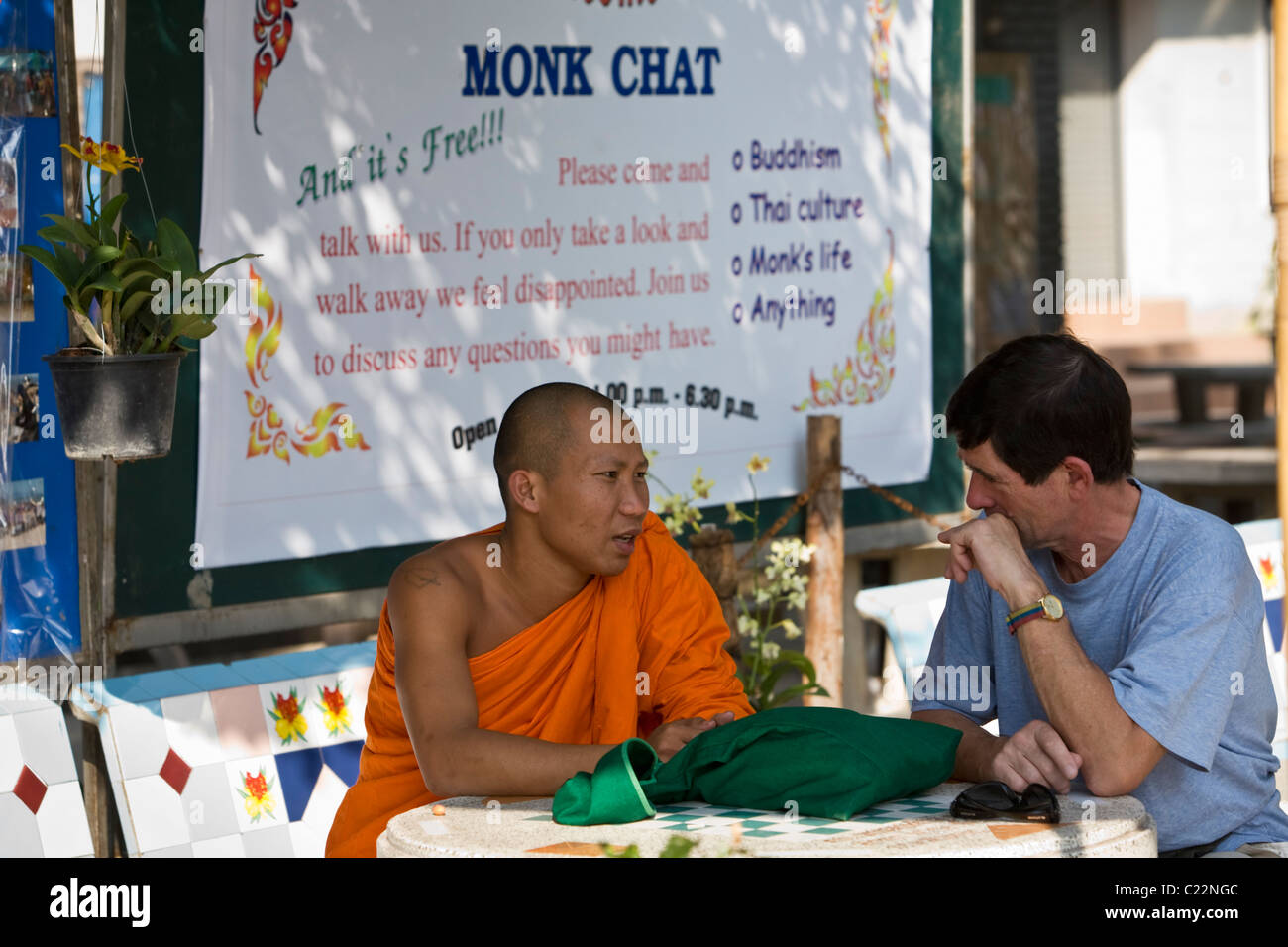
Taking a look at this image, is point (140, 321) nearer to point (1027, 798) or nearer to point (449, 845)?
point (449, 845)

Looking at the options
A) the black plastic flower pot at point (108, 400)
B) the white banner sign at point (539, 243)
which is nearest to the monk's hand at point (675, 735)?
the black plastic flower pot at point (108, 400)

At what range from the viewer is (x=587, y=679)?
353 centimetres

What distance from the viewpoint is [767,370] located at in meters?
6.22

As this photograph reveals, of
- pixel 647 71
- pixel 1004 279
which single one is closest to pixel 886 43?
pixel 647 71

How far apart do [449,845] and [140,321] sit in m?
1.87

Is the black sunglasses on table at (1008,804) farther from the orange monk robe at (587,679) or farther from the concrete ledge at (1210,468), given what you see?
the concrete ledge at (1210,468)

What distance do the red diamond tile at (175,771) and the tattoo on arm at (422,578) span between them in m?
1.42

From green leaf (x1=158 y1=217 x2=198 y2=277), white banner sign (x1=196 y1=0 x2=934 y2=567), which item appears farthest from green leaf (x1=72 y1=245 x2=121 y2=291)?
white banner sign (x1=196 y1=0 x2=934 y2=567)

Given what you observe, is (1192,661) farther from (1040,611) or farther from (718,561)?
(718,561)

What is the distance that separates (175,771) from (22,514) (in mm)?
826

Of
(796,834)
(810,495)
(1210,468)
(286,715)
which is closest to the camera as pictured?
(796,834)

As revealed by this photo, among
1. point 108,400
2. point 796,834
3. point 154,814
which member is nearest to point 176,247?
point 108,400

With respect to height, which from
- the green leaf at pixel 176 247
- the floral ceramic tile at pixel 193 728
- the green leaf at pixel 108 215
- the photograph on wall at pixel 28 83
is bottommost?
the floral ceramic tile at pixel 193 728

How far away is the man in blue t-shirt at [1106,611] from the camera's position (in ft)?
8.90
